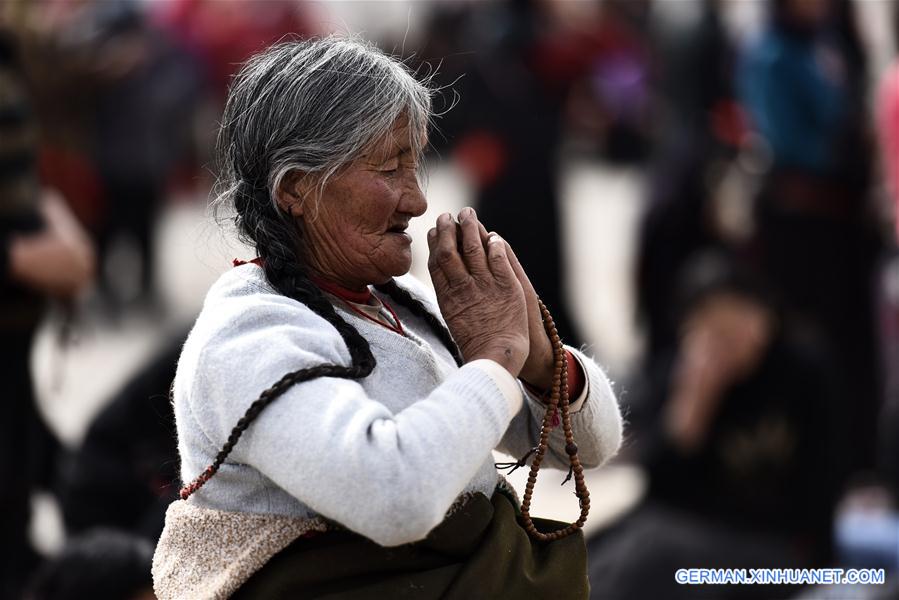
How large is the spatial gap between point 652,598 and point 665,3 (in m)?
5.46

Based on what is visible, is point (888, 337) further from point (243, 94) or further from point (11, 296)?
point (243, 94)

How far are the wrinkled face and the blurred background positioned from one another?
19 centimetres

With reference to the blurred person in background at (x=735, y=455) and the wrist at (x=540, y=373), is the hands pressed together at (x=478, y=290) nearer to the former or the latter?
the wrist at (x=540, y=373)

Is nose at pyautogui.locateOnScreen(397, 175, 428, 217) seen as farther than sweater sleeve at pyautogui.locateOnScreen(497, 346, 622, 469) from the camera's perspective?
No

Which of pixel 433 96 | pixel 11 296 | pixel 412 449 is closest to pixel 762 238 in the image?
pixel 11 296

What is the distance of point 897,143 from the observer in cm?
539

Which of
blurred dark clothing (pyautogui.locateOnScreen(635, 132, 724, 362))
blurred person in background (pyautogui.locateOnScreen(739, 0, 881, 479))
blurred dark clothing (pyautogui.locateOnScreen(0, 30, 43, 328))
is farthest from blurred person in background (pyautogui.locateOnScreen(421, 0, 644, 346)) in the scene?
blurred dark clothing (pyautogui.locateOnScreen(0, 30, 43, 328))

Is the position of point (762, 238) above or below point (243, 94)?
below

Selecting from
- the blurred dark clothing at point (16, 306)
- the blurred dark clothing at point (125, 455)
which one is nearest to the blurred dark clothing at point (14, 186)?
the blurred dark clothing at point (16, 306)

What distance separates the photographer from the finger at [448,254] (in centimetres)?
232

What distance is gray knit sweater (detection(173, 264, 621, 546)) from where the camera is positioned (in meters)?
2.06

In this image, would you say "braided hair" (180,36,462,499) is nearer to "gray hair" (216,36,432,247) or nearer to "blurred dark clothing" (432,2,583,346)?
"gray hair" (216,36,432,247)

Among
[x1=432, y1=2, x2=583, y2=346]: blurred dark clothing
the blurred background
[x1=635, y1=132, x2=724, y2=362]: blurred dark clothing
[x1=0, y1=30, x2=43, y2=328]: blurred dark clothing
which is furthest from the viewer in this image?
[x1=432, y1=2, x2=583, y2=346]: blurred dark clothing

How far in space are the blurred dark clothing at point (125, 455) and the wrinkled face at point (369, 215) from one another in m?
1.97
